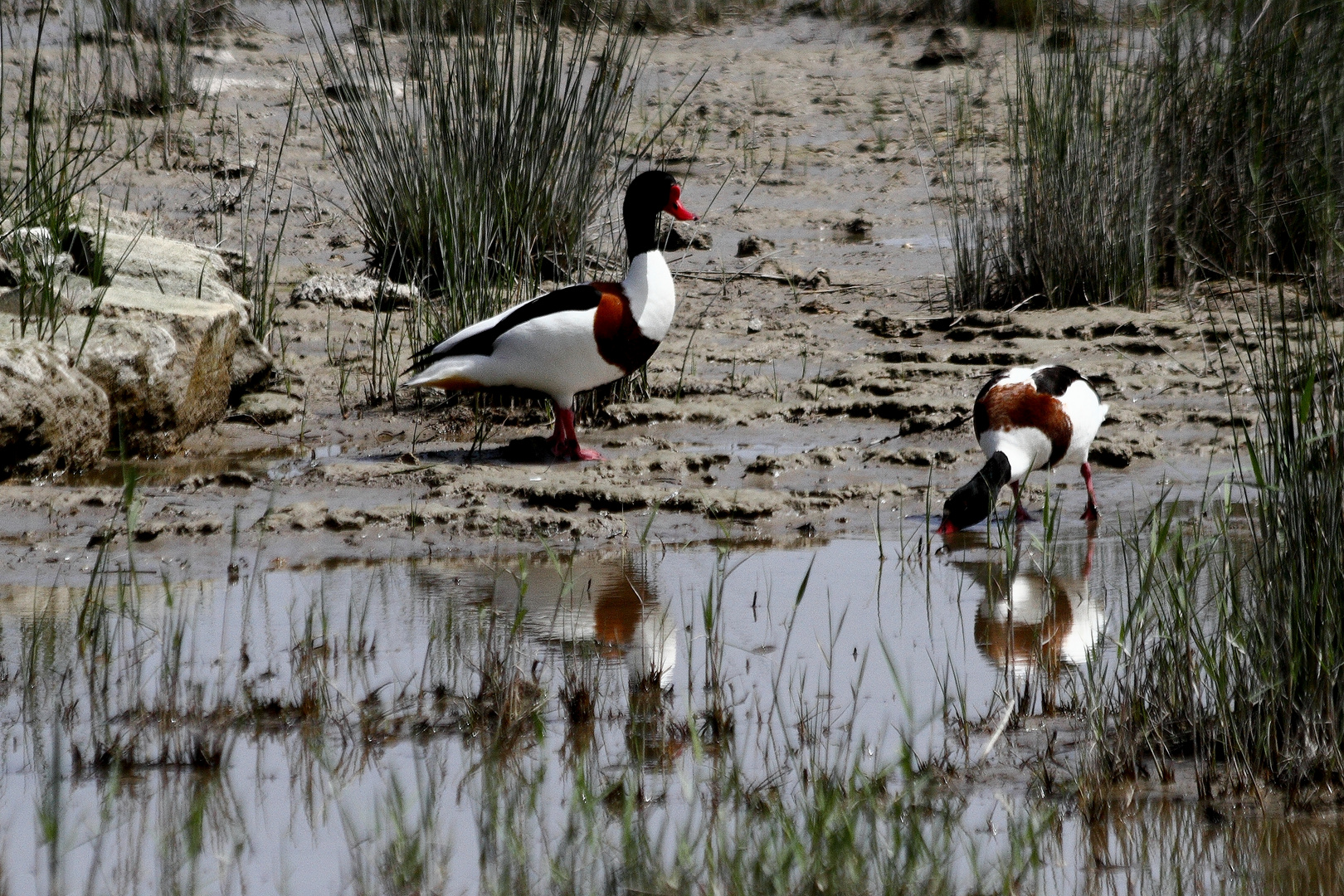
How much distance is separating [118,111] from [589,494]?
23.4 ft

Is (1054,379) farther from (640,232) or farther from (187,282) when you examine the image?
(187,282)

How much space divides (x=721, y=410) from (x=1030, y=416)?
1.66 metres

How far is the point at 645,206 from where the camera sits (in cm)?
602

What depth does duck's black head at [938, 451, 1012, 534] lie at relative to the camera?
4.62m

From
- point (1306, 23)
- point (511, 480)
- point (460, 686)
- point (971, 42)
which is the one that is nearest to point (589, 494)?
point (511, 480)

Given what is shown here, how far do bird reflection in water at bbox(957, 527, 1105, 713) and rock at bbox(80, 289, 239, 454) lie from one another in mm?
3143

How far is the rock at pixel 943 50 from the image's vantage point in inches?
513

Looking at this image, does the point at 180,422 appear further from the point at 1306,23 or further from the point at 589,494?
the point at 1306,23

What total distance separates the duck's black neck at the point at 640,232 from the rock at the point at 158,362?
1691 mm

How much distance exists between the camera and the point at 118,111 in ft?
34.8

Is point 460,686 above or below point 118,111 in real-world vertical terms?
below

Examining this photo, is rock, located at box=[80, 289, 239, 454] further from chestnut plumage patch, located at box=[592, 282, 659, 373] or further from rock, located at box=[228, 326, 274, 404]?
chestnut plumage patch, located at box=[592, 282, 659, 373]

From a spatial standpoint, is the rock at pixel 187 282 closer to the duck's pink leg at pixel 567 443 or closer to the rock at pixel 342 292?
the rock at pixel 342 292

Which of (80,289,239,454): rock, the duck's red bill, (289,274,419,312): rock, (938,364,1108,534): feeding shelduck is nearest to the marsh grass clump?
(289,274,419,312): rock
